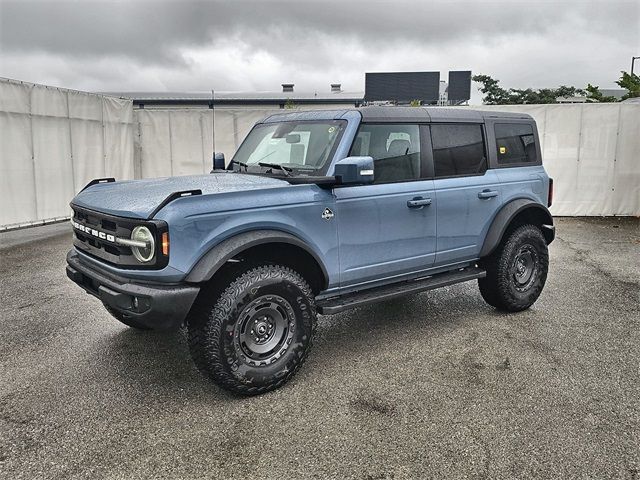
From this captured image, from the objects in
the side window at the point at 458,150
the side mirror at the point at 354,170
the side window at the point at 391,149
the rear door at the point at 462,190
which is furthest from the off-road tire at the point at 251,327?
the side window at the point at 458,150

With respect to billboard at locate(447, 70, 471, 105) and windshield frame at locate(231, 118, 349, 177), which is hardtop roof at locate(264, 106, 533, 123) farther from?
billboard at locate(447, 70, 471, 105)

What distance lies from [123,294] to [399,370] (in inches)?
79.4

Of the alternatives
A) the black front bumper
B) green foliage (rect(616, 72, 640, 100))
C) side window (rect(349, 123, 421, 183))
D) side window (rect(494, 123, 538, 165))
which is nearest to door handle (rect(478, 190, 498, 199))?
side window (rect(494, 123, 538, 165))

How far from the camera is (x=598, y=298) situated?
5.52 meters

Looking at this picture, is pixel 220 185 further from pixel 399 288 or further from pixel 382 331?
pixel 382 331

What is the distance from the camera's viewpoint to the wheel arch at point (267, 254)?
305 centimetres

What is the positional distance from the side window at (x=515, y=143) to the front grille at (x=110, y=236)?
3435 mm

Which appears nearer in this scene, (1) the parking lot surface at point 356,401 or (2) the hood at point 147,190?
(1) the parking lot surface at point 356,401

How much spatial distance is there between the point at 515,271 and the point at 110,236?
3.70 metres

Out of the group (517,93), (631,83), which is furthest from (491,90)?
(631,83)

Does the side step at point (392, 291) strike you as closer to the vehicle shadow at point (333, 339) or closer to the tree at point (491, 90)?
the vehicle shadow at point (333, 339)

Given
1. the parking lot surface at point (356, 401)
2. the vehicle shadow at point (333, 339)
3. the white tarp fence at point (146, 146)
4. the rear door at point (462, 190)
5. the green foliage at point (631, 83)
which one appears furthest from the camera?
the green foliage at point (631, 83)

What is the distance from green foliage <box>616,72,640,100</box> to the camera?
1529 cm

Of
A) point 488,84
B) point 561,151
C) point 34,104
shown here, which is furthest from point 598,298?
point 488,84
